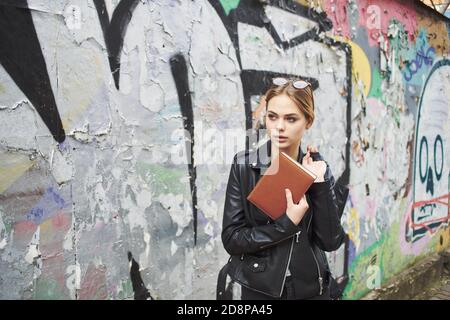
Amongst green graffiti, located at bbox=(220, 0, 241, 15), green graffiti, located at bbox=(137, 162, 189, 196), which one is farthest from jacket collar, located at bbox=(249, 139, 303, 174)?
green graffiti, located at bbox=(220, 0, 241, 15)

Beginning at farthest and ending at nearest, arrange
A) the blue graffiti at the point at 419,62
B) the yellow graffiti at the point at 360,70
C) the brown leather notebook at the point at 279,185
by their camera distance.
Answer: the blue graffiti at the point at 419,62
the yellow graffiti at the point at 360,70
the brown leather notebook at the point at 279,185

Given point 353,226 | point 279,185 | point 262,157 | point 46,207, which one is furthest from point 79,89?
point 353,226

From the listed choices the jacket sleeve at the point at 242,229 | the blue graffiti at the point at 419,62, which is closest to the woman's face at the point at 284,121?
the jacket sleeve at the point at 242,229

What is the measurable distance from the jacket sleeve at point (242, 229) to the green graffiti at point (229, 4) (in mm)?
1197

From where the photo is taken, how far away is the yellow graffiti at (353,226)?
3.49 metres

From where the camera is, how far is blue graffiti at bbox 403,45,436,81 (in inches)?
161

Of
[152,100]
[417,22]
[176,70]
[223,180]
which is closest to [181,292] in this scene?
[223,180]

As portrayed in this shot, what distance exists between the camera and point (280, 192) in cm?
149

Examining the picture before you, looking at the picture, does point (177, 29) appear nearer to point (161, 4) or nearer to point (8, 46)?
point (161, 4)

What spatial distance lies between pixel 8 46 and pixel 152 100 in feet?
2.28

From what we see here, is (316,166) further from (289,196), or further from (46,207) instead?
(46,207)

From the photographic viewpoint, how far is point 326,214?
1.54 m

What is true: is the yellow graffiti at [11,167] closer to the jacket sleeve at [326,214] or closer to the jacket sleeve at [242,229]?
the jacket sleeve at [242,229]

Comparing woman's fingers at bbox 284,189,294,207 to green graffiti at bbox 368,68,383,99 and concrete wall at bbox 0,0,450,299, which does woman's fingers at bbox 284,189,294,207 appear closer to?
concrete wall at bbox 0,0,450,299
